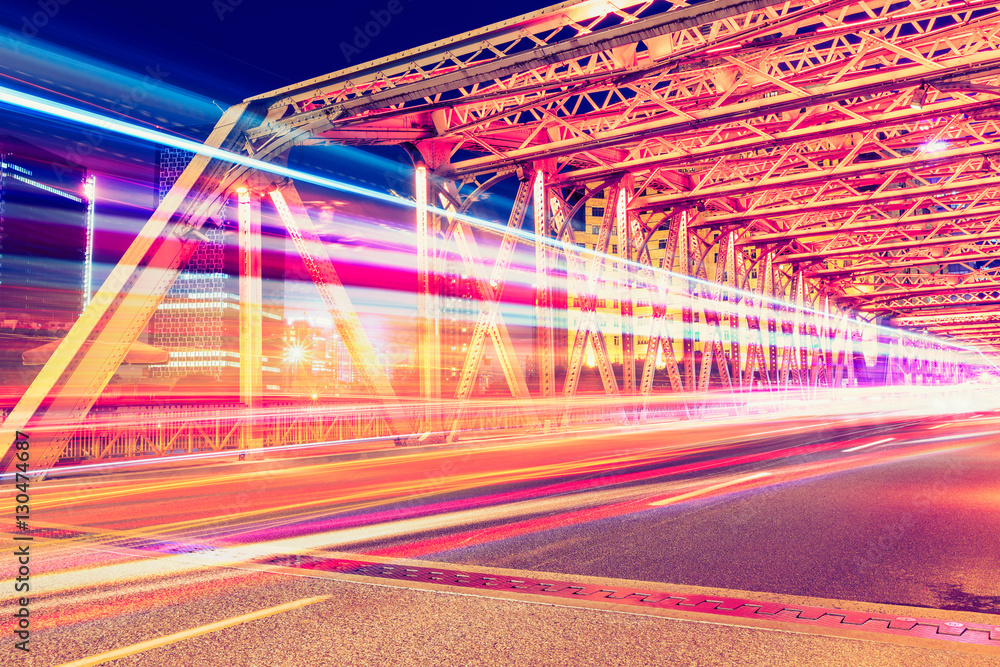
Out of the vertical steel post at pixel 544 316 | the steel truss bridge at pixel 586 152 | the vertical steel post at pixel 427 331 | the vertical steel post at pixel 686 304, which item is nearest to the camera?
the steel truss bridge at pixel 586 152

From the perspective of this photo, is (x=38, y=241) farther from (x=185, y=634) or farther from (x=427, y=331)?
(x=185, y=634)

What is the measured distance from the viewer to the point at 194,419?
1684 cm

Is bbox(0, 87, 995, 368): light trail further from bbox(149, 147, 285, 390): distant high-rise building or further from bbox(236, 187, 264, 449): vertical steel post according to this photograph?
bbox(149, 147, 285, 390): distant high-rise building

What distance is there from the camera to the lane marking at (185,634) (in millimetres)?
3617

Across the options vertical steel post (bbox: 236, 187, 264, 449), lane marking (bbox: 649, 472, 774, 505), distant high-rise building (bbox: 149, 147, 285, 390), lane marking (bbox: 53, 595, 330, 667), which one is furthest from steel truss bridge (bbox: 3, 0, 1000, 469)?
distant high-rise building (bbox: 149, 147, 285, 390)

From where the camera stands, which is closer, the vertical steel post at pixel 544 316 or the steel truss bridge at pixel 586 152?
the steel truss bridge at pixel 586 152

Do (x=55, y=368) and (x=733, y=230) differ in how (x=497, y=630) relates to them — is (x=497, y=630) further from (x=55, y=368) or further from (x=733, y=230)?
(x=733, y=230)

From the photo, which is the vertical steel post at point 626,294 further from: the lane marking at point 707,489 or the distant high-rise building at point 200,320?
the distant high-rise building at point 200,320

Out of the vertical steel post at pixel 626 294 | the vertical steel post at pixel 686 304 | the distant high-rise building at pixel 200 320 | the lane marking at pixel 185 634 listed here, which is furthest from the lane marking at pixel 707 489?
the distant high-rise building at pixel 200 320

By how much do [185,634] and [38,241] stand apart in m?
56.8

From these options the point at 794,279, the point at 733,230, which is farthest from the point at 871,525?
the point at 794,279

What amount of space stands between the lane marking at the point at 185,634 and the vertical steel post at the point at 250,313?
39.0ft

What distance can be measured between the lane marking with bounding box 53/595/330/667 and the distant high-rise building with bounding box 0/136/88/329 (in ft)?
89.8

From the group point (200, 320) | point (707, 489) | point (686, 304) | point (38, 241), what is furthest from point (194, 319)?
point (707, 489)
